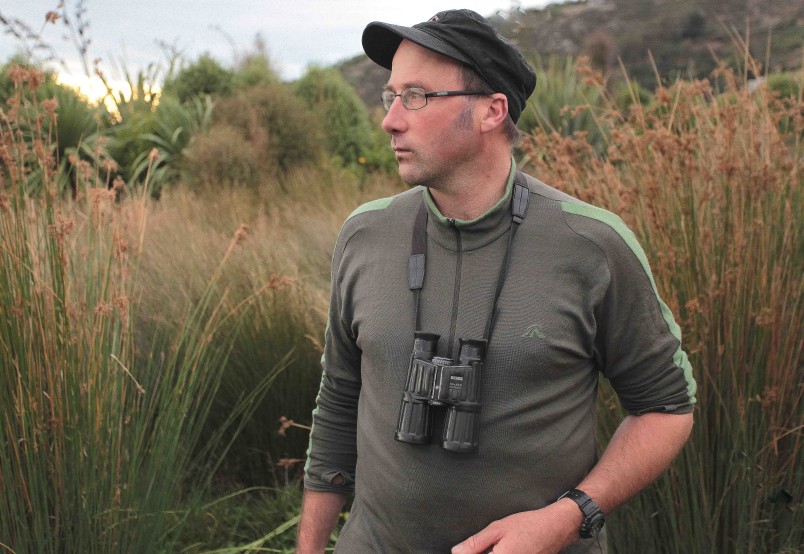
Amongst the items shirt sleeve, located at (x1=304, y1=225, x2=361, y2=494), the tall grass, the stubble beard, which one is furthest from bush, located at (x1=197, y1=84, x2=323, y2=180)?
the stubble beard

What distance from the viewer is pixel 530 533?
203 centimetres

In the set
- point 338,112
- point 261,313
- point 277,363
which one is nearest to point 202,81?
point 338,112

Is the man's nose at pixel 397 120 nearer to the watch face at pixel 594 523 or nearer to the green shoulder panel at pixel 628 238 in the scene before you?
the green shoulder panel at pixel 628 238

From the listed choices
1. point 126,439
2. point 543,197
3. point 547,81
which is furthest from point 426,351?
point 547,81

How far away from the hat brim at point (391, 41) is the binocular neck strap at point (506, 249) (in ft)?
1.04

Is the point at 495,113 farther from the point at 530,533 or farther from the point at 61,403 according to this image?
the point at 61,403

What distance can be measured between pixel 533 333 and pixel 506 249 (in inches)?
8.0

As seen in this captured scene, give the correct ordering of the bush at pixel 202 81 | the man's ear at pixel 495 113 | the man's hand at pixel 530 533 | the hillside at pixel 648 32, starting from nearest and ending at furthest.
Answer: the man's hand at pixel 530 533 → the man's ear at pixel 495 113 → the bush at pixel 202 81 → the hillside at pixel 648 32

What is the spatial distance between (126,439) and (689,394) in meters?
1.79

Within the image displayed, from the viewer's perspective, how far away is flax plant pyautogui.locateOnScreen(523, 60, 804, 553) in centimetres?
319

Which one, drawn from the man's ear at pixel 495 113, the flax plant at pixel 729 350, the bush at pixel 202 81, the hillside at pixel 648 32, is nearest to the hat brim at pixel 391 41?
the man's ear at pixel 495 113

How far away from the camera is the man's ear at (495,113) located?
2.24m

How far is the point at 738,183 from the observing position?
3576 millimetres

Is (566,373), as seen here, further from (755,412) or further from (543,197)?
(755,412)
